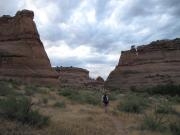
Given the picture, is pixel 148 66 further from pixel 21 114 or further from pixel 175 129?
pixel 21 114

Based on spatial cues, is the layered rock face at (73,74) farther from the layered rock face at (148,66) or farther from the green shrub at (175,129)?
the green shrub at (175,129)

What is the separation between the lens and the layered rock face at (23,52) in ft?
163

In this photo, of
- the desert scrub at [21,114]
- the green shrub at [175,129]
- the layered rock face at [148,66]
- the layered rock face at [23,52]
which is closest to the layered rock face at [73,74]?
the layered rock face at [148,66]

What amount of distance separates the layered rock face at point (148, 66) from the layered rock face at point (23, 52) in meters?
20.6

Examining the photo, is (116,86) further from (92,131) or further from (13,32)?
(92,131)

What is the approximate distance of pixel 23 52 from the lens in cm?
5219

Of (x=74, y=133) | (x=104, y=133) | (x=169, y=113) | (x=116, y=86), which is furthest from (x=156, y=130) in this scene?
(x=116, y=86)

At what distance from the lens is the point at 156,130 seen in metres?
16.2

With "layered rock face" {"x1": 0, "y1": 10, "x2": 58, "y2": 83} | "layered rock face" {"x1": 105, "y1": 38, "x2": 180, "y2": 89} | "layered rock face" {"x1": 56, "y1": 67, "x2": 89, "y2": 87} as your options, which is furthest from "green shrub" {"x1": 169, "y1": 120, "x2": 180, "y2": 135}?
"layered rock face" {"x1": 56, "y1": 67, "x2": 89, "y2": 87}

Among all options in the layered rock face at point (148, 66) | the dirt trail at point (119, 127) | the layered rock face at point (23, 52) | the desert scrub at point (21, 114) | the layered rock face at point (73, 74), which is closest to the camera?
the desert scrub at point (21, 114)

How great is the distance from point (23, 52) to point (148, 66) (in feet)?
89.7

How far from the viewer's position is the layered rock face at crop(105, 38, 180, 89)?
224 ft

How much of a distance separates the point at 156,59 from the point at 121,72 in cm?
690

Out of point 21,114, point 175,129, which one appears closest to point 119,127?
point 175,129
